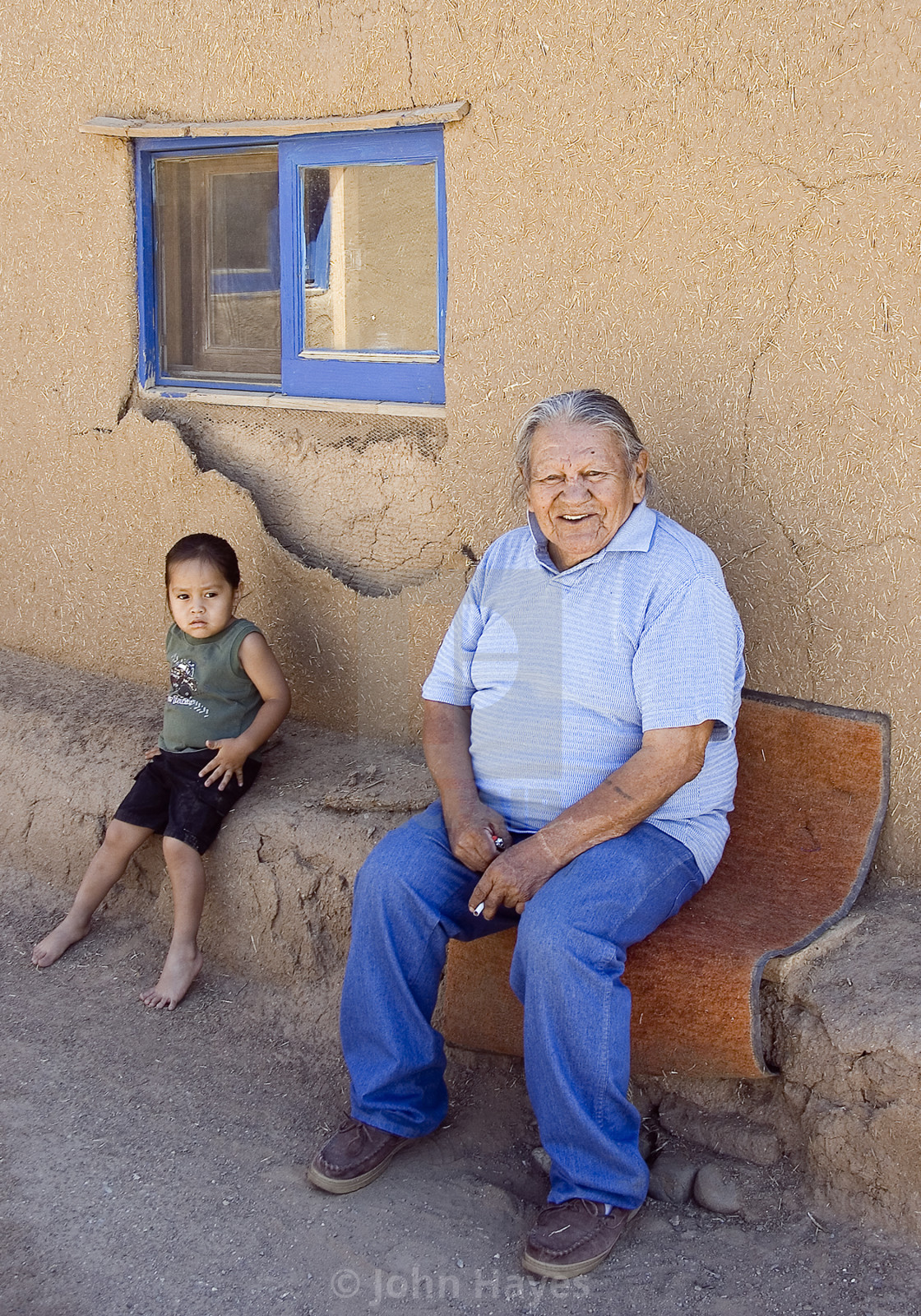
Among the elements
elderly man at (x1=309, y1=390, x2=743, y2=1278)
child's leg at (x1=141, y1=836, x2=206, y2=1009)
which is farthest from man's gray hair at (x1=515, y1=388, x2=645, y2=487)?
child's leg at (x1=141, y1=836, x2=206, y2=1009)

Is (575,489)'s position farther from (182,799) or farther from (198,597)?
(182,799)

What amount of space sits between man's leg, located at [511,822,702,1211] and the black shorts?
3.79ft

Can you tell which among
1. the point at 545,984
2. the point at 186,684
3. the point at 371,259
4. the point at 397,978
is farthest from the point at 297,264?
the point at 545,984

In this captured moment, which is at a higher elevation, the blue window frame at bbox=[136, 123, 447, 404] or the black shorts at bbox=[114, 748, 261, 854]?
the blue window frame at bbox=[136, 123, 447, 404]

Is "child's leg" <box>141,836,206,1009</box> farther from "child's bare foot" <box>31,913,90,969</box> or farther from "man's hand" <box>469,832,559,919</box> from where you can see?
"man's hand" <box>469,832,559,919</box>

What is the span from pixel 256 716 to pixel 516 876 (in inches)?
45.4

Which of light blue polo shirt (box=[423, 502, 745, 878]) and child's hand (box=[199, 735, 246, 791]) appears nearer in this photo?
light blue polo shirt (box=[423, 502, 745, 878])

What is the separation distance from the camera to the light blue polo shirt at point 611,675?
2.33 metres

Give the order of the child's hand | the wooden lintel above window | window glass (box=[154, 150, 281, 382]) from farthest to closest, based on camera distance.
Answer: window glass (box=[154, 150, 281, 382]) < the child's hand < the wooden lintel above window

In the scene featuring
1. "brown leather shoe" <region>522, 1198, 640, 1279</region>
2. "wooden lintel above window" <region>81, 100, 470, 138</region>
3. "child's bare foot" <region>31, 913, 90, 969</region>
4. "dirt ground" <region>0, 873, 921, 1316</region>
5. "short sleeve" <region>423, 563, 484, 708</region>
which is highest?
"wooden lintel above window" <region>81, 100, 470, 138</region>

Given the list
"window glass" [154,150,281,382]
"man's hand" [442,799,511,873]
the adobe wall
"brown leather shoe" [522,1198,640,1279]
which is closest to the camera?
"brown leather shoe" [522,1198,640,1279]

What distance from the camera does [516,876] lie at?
2295 mm

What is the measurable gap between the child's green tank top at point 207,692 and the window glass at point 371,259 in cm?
89

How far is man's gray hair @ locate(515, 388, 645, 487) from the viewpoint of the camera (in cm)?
248
